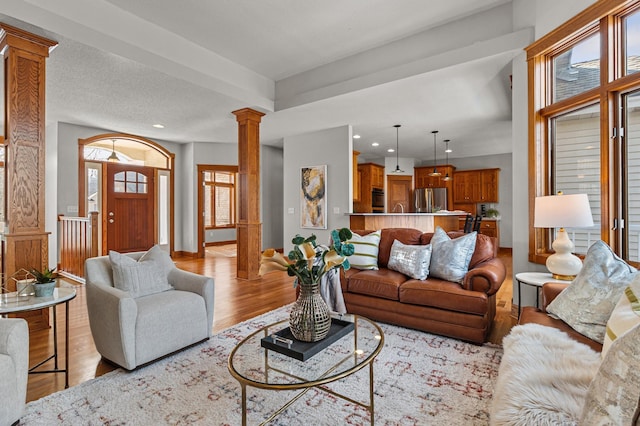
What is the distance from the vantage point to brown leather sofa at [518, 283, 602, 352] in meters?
1.70

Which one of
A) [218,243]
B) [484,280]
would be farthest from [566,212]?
[218,243]

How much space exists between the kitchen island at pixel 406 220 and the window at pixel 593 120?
2447 mm

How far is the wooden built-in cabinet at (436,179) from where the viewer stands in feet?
31.1

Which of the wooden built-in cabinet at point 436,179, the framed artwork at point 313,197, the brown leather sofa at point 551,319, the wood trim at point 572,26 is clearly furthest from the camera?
the wooden built-in cabinet at point 436,179

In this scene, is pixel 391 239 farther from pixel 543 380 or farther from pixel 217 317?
pixel 543 380

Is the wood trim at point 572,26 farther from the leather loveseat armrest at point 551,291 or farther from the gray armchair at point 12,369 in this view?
the gray armchair at point 12,369

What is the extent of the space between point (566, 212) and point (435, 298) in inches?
46.1

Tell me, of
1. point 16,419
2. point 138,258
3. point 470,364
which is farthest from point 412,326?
point 16,419

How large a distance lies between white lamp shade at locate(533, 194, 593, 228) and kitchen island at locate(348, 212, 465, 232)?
2.98 m

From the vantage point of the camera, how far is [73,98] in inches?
185

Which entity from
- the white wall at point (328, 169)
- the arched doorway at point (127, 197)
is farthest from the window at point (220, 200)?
the white wall at point (328, 169)

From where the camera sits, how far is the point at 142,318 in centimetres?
226

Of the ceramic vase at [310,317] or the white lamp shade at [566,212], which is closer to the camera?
the ceramic vase at [310,317]

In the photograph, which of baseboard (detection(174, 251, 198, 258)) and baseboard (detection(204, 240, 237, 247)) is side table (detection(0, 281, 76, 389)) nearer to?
baseboard (detection(174, 251, 198, 258))
